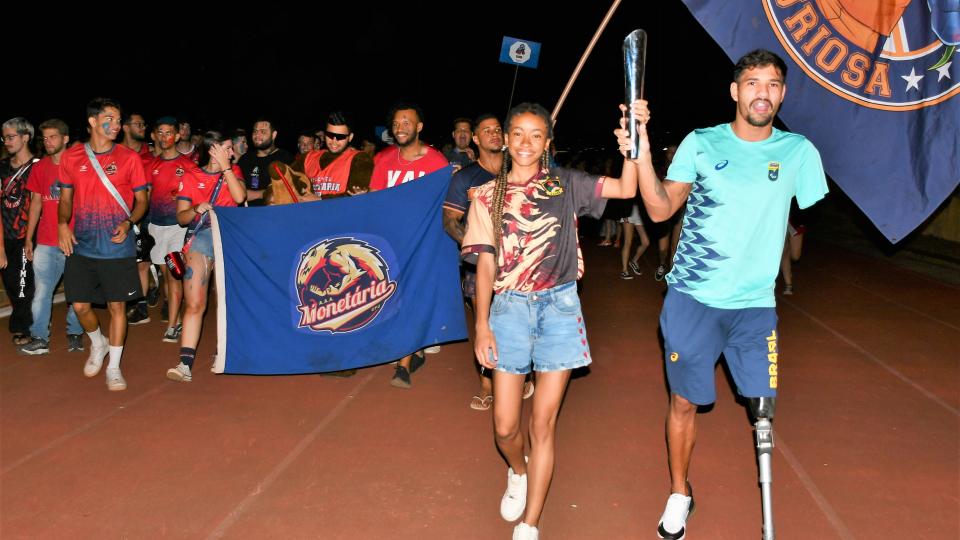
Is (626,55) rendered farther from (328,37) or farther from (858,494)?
(328,37)

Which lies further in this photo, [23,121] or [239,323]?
[23,121]

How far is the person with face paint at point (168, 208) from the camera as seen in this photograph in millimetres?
7879

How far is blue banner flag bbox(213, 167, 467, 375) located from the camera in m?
6.46

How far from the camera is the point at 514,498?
4.24 metres

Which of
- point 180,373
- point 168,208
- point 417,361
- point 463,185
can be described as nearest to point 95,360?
point 180,373

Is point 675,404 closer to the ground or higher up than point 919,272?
higher up

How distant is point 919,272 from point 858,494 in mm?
10292

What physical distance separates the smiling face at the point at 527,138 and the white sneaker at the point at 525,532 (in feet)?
5.58

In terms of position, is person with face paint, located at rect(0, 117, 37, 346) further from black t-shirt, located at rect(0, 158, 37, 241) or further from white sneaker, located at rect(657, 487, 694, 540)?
white sneaker, located at rect(657, 487, 694, 540)

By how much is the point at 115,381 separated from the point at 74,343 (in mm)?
1552

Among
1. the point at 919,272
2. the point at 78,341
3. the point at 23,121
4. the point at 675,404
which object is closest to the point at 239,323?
the point at 78,341

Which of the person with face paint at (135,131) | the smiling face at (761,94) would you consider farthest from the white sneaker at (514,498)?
the person with face paint at (135,131)

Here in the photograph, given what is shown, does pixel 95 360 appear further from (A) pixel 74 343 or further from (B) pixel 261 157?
(B) pixel 261 157

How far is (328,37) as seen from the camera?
36375 mm
